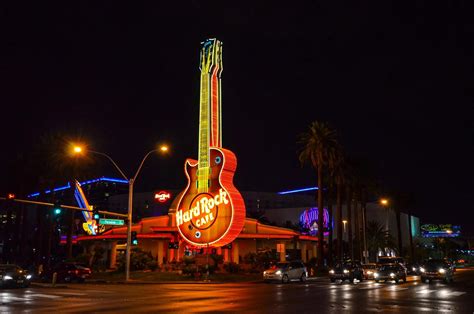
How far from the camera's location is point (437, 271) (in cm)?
3488

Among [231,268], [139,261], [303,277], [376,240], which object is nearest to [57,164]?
[139,261]

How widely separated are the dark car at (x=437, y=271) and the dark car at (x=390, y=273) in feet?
6.59

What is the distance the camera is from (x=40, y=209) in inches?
2616

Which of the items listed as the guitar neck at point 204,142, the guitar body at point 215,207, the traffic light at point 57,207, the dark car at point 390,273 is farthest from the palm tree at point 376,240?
the traffic light at point 57,207

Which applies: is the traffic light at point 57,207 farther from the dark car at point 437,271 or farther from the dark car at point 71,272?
the dark car at point 437,271

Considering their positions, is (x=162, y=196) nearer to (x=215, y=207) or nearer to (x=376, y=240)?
(x=215, y=207)

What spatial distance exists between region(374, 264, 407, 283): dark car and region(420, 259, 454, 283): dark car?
6.59 feet

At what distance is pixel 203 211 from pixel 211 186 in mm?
2767

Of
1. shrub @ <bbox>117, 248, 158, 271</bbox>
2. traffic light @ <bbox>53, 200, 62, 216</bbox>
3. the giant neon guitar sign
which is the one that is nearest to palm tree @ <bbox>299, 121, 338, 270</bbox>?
the giant neon guitar sign

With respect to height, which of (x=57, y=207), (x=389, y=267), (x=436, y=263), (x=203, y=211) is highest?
(x=203, y=211)

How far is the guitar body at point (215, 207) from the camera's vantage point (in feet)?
160

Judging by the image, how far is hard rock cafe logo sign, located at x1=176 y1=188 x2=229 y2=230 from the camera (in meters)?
49.0

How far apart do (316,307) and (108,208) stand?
131 metres

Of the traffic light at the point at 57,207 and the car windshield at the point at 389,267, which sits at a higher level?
the traffic light at the point at 57,207
